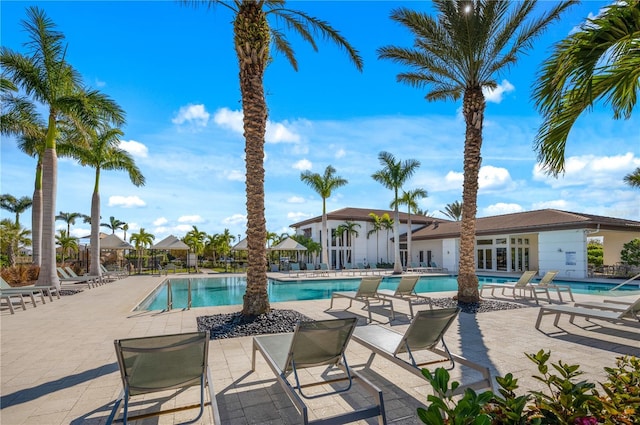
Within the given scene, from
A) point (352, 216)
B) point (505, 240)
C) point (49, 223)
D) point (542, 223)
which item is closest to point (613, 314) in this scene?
point (542, 223)

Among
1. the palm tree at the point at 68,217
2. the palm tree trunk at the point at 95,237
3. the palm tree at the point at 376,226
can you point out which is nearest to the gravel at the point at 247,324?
the palm tree trunk at the point at 95,237

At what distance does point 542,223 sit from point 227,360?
23.0 metres

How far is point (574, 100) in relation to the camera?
3.93m

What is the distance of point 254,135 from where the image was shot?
7949 millimetres

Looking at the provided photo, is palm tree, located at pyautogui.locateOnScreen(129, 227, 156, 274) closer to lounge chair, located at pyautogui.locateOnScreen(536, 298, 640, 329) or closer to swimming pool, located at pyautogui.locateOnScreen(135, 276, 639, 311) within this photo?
swimming pool, located at pyautogui.locateOnScreen(135, 276, 639, 311)

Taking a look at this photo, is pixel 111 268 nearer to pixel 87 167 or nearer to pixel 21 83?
pixel 87 167

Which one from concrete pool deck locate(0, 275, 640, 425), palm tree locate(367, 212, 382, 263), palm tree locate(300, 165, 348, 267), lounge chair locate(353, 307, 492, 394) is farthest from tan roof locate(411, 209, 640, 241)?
lounge chair locate(353, 307, 492, 394)

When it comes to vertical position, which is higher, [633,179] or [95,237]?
[633,179]

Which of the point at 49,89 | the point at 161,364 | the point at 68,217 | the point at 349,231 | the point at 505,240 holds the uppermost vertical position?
the point at 49,89

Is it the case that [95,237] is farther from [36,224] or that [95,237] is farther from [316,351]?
[316,351]

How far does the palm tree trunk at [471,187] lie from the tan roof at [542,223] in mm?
13749

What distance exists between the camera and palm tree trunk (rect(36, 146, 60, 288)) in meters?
13.1

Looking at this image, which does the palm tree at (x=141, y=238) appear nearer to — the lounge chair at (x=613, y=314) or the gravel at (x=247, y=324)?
the gravel at (x=247, y=324)

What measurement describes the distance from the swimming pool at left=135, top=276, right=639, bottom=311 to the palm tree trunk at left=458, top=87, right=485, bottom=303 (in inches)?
260
